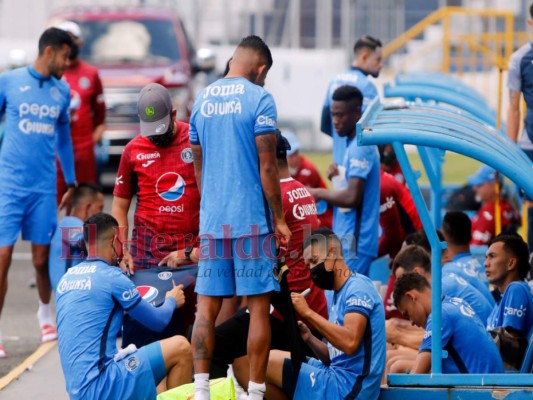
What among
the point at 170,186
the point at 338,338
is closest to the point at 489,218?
the point at 170,186

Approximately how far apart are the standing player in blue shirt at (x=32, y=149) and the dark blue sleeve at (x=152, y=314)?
8.51 feet

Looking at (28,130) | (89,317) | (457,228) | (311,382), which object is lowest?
(311,382)

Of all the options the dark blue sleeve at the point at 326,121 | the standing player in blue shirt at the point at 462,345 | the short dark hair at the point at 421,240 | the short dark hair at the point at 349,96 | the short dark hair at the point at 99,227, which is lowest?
the standing player in blue shirt at the point at 462,345

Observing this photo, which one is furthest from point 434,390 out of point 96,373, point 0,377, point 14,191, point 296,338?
point 14,191

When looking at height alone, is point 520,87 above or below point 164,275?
above

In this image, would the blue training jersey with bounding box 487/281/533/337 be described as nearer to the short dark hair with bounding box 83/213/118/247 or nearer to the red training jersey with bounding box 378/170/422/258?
the red training jersey with bounding box 378/170/422/258

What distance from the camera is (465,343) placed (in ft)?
23.6

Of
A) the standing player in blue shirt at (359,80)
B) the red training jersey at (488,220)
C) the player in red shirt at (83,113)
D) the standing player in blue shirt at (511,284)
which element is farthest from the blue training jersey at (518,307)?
the player in red shirt at (83,113)

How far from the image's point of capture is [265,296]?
684 cm

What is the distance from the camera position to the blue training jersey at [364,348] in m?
6.73

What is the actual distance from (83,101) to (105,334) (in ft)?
18.4

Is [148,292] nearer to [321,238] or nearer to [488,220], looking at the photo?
[321,238]

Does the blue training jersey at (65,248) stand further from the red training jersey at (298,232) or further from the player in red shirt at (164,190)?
the red training jersey at (298,232)

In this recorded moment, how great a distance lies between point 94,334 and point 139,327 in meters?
1.19
